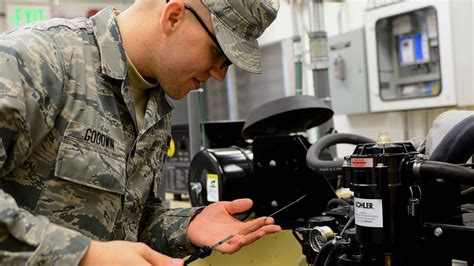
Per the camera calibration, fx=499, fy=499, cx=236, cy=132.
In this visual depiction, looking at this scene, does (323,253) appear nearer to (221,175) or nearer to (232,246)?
(232,246)

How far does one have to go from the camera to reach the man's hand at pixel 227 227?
1.07 metres

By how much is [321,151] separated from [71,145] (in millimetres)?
683

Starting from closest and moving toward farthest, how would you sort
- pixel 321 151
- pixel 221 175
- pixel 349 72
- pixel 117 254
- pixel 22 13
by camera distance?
pixel 117 254
pixel 321 151
pixel 221 175
pixel 349 72
pixel 22 13

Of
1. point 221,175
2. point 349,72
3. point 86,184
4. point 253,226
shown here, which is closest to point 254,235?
point 253,226

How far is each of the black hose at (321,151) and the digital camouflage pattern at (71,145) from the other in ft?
1.11

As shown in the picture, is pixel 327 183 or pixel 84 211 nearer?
pixel 84 211

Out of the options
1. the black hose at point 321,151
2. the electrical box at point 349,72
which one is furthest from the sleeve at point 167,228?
the electrical box at point 349,72

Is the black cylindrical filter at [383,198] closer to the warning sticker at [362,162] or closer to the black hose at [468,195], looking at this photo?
the warning sticker at [362,162]

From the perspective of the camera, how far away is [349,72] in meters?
3.14

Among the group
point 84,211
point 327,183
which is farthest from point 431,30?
point 84,211

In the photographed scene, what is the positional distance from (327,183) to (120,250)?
0.94m

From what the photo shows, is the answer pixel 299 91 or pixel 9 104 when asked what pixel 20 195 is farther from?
pixel 299 91

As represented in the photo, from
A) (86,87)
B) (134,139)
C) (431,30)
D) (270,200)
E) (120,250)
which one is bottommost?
(270,200)

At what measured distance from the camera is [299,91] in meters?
2.71
